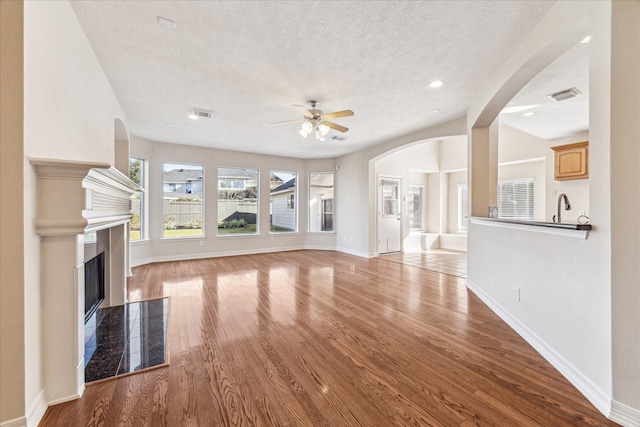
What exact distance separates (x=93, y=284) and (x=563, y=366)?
13.6ft

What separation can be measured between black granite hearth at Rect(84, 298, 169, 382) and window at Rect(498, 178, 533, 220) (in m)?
7.32

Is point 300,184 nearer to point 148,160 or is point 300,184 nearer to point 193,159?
point 193,159

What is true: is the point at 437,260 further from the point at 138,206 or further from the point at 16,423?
the point at 138,206

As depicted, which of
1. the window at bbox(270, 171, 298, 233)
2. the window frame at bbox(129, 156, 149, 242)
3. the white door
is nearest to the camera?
the window frame at bbox(129, 156, 149, 242)

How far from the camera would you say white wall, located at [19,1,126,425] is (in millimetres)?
1422

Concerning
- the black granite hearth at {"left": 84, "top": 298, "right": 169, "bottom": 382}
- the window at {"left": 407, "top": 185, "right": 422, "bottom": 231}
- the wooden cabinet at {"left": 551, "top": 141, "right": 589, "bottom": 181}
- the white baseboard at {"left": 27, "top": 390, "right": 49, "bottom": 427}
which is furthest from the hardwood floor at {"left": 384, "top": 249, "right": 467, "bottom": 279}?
the white baseboard at {"left": 27, "top": 390, "right": 49, "bottom": 427}

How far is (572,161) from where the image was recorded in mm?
4863

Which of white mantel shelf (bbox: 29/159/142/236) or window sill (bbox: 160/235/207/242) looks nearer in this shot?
white mantel shelf (bbox: 29/159/142/236)

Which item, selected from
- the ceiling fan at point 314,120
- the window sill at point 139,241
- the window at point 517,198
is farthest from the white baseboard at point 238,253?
the ceiling fan at point 314,120

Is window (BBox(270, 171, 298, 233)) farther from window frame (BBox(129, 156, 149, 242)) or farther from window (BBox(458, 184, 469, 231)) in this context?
window (BBox(458, 184, 469, 231))

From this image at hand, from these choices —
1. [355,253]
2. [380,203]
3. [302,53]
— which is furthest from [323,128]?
[355,253]

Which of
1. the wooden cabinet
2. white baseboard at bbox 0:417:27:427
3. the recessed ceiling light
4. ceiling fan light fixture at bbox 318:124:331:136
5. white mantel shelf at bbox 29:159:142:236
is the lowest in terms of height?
white baseboard at bbox 0:417:27:427

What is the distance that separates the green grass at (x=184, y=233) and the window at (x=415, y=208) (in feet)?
20.3

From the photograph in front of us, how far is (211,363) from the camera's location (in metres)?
2.05
